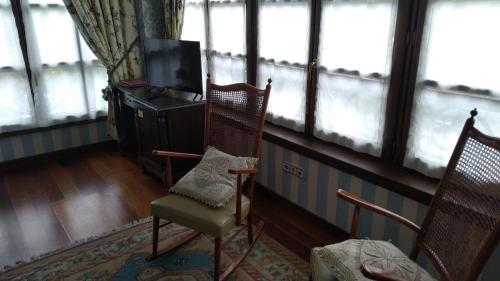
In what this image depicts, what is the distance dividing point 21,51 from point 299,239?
3.08 metres

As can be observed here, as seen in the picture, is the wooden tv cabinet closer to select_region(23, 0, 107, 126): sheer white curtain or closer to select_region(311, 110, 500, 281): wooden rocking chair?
select_region(23, 0, 107, 126): sheer white curtain

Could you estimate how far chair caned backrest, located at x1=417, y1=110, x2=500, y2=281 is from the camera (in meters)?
1.28

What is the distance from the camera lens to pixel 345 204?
237 centimetres

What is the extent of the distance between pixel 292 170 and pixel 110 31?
2.40 m

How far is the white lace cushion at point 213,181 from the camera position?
2047 millimetres

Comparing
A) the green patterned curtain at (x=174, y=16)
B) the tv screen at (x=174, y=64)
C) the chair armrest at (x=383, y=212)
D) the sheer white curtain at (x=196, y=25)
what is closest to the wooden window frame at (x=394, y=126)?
the chair armrest at (x=383, y=212)

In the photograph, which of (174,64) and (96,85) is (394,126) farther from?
(96,85)

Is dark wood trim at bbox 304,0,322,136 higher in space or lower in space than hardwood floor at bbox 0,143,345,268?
higher

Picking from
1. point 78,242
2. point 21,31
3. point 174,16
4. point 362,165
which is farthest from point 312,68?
point 21,31

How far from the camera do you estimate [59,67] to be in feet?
12.0

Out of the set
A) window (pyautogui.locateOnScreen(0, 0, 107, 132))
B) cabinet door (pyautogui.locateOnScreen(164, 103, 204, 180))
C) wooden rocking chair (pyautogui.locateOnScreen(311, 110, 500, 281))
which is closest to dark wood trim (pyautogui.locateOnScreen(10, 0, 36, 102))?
window (pyautogui.locateOnScreen(0, 0, 107, 132))

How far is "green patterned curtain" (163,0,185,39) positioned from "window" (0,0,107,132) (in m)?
0.88

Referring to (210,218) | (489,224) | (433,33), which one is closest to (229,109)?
(210,218)

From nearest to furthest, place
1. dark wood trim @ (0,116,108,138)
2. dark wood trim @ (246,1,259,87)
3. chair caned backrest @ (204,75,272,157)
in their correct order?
chair caned backrest @ (204,75,272,157) < dark wood trim @ (246,1,259,87) < dark wood trim @ (0,116,108,138)
